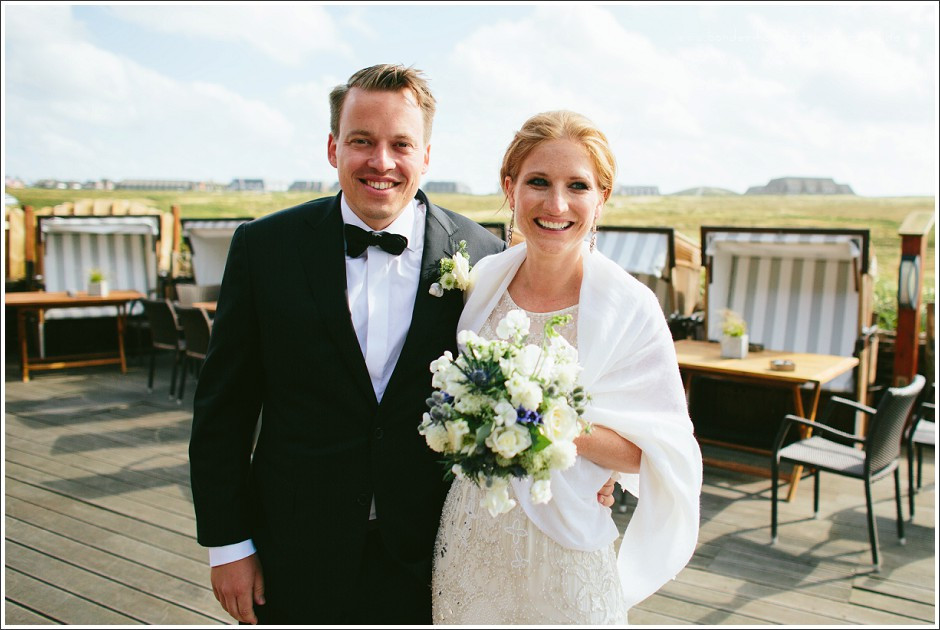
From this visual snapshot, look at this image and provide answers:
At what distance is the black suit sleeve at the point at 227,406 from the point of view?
69.4 inches

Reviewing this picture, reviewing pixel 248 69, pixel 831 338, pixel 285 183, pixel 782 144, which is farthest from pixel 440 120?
pixel 782 144

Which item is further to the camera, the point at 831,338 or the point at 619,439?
the point at 831,338

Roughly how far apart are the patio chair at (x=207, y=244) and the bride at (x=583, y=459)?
852cm

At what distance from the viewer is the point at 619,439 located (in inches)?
65.2

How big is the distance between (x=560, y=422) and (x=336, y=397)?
612mm

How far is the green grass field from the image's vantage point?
62.3ft

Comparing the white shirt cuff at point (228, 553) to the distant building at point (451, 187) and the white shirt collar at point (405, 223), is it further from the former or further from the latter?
the distant building at point (451, 187)

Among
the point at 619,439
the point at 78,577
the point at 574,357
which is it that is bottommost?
the point at 78,577

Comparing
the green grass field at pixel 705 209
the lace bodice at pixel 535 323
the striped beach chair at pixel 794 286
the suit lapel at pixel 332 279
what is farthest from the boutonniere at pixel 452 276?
the green grass field at pixel 705 209

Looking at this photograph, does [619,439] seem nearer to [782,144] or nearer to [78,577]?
[78,577]

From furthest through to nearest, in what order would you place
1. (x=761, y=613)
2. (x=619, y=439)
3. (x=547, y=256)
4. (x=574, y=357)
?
(x=761, y=613), (x=547, y=256), (x=619, y=439), (x=574, y=357)

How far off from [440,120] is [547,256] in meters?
0.51

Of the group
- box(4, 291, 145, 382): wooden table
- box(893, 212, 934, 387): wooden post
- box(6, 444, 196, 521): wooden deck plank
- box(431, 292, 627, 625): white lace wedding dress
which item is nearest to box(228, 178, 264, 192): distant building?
box(4, 291, 145, 382): wooden table

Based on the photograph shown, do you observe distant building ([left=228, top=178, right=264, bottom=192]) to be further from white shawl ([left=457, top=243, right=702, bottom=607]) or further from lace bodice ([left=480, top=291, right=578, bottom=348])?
white shawl ([left=457, top=243, right=702, bottom=607])
